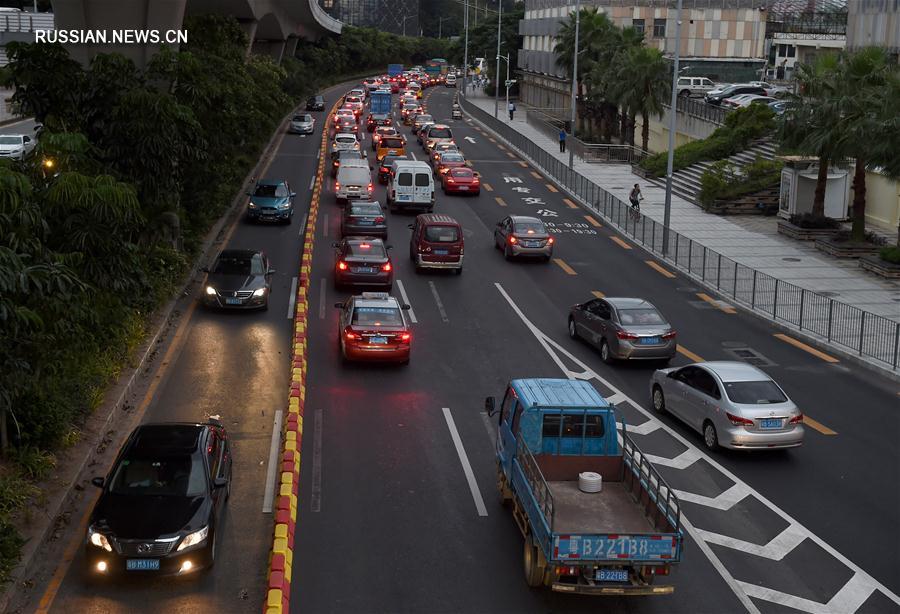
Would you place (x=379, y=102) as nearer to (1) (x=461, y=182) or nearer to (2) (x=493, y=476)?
(1) (x=461, y=182)

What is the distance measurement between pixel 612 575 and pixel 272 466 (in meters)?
7.79

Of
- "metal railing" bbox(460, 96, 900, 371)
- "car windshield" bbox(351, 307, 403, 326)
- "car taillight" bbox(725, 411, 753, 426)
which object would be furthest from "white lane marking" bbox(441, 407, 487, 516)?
"metal railing" bbox(460, 96, 900, 371)

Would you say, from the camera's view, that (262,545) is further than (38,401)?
No

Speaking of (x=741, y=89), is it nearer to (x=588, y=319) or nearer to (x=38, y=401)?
(x=588, y=319)

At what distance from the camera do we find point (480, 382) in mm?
24625

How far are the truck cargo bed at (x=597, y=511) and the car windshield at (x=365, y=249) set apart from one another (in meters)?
18.2

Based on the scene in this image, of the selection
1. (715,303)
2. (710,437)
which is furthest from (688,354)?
(710,437)

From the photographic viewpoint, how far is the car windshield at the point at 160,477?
15180 mm

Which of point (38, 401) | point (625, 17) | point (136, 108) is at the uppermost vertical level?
point (625, 17)

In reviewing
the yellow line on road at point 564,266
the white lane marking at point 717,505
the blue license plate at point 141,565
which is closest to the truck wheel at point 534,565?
the white lane marking at point 717,505

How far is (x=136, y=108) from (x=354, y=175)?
2451 cm

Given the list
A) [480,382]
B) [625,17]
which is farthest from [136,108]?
[625,17]

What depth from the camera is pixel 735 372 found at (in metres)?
21.0

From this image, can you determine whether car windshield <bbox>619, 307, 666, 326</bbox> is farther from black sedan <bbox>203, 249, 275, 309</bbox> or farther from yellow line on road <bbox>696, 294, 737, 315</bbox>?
black sedan <bbox>203, 249, 275, 309</bbox>
